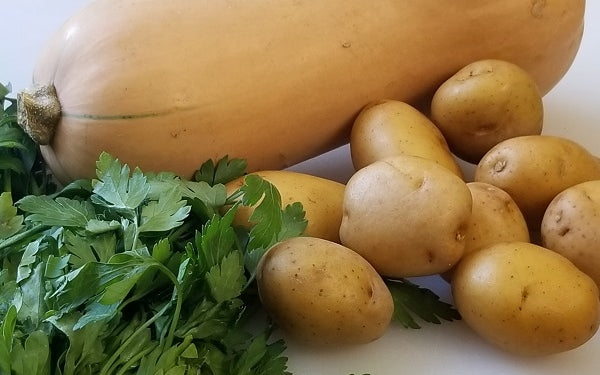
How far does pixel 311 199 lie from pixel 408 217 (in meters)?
0.12

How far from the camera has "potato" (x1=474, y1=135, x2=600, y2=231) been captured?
2.55 feet

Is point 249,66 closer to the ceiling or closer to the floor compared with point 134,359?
closer to the ceiling

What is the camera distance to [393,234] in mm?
697

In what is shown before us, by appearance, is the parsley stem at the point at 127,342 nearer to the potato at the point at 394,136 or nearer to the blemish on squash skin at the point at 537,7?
the potato at the point at 394,136

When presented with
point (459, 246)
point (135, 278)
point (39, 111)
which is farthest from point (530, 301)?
point (39, 111)

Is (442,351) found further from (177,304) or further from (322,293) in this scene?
(177,304)

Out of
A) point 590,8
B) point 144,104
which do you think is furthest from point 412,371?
point 590,8

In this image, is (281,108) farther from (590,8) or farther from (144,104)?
(590,8)

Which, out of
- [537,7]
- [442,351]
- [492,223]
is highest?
[537,7]

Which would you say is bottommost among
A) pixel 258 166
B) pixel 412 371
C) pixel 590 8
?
pixel 412 371

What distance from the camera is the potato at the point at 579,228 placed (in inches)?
28.2

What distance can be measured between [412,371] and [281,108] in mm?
307

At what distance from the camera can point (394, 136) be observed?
0.82 meters

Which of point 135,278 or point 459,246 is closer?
point 135,278
